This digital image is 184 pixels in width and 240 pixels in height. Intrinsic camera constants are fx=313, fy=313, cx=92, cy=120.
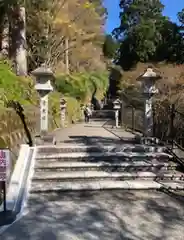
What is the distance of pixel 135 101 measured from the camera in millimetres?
15188

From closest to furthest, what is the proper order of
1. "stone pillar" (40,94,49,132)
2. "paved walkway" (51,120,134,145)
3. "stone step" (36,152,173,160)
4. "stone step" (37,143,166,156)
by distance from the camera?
"stone step" (36,152,173,160) → "stone step" (37,143,166,156) → "stone pillar" (40,94,49,132) → "paved walkway" (51,120,134,145)

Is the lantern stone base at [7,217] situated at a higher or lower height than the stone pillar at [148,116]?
lower

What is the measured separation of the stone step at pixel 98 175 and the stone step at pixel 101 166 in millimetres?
158

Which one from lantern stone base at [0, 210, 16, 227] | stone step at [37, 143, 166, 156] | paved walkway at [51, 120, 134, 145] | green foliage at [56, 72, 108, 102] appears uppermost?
green foliage at [56, 72, 108, 102]

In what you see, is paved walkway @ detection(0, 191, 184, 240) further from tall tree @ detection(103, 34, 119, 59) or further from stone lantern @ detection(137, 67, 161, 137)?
tall tree @ detection(103, 34, 119, 59)

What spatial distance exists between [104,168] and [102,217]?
2116 mm

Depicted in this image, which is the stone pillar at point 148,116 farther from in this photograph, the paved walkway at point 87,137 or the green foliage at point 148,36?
the green foliage at point 148,36

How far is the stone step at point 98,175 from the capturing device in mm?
6395

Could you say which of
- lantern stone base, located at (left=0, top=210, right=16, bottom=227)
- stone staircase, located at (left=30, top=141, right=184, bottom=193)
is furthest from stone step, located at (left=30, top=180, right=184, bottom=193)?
lantern stone base, located at (left=0, top=210, right=16, bottom=227)

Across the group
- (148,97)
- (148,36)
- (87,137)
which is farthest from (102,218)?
(148,36)

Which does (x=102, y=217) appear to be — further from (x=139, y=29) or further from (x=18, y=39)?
(x=139, y=29)

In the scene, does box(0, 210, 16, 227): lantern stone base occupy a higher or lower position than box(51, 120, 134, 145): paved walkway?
lower

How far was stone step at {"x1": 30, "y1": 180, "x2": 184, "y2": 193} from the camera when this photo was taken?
235 inches

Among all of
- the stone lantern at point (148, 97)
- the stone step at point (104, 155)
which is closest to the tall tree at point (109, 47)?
the stone lantern at point (148, 97)
